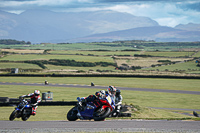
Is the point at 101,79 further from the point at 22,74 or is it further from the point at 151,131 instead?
the point at 151,131

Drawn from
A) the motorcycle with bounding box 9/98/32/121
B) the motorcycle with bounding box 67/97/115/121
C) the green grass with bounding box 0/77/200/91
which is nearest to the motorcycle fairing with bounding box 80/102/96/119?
the motorcycle with bounding box 67/97/115/121

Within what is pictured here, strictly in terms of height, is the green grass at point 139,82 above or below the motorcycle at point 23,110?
below

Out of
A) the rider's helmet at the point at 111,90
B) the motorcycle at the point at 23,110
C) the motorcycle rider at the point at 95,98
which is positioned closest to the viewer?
the motorcycle rider at the point at 95,98

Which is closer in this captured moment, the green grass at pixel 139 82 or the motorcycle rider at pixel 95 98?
the motorcycle rider at pixel 95 98

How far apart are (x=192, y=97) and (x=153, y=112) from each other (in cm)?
2072

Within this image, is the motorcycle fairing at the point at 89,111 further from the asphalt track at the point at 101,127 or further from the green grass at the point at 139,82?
the green grass at the point at 139,82

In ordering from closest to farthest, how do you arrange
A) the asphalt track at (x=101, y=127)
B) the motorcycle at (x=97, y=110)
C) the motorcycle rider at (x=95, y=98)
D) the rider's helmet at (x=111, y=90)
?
the asphalt track at (x=101, y=127) < the motorcycle rider at (x=95, y=98) < the motorcycle at (x=97, y=110) < the rider's helmet at (x=111, y=90)

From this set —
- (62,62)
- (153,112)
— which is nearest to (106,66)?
(62,62)

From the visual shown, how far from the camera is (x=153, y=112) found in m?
31.3

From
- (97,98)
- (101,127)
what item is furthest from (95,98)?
(101,127)

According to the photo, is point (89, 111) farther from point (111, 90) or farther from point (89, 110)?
point (111, 90)

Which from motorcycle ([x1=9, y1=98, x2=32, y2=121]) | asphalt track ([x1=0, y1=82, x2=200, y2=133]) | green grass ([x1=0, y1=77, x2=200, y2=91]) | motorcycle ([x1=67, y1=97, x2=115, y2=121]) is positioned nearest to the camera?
asphalt track ([x1=0, y1=82, x2=200, y2=133])

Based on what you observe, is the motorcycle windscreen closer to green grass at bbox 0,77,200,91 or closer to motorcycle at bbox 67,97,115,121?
motorcycle at bbox 67,97,115,121

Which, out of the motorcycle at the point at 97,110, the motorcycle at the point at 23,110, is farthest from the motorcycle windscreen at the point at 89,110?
the motorcycle at the point at 23,110
